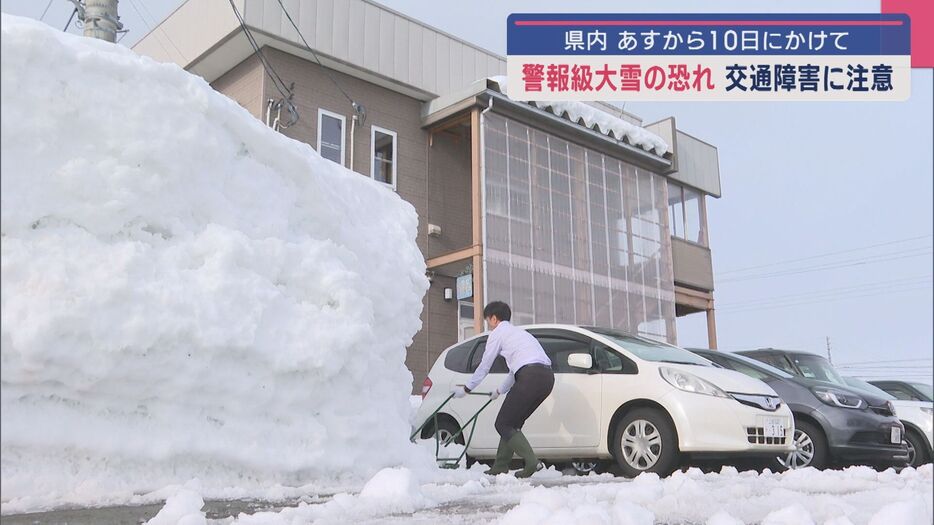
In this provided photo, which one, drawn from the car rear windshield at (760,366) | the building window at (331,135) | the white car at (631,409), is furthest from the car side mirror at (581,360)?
the building window at (331,135)

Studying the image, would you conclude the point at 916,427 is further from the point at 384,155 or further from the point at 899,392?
the point at 384,155

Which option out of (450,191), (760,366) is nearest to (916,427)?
(760,366)

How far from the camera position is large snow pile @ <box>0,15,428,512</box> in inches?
99.3

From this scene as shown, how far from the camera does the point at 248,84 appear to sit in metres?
14.1

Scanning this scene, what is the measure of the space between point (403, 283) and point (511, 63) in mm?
2923

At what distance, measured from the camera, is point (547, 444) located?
707 cm

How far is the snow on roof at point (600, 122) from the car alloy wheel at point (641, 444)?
30.7ft

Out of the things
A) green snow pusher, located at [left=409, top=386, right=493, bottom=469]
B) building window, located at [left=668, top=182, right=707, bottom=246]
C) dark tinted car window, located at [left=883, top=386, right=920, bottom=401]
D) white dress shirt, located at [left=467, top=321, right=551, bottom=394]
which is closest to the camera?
white dress shirt, located at [left=467, top=321, right=551, bottom=394]

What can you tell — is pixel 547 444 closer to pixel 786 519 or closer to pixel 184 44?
pixel 786 519

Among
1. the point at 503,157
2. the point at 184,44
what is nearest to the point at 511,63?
the point at 503,157

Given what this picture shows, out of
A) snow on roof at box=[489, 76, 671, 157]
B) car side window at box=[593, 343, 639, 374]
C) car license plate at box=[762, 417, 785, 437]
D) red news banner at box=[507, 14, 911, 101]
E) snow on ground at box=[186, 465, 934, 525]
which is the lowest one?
snow on ground at box=[186, 465, 934, 525]

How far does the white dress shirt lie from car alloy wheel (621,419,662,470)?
3.00 feet

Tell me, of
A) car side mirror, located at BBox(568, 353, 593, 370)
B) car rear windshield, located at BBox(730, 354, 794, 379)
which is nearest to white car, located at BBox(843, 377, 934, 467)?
car rear windshield, located at BBox(730, 354, 794, 379)

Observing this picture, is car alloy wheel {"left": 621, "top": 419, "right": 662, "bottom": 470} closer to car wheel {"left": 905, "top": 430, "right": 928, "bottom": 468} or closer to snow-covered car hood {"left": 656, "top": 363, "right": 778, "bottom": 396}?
snow-covered car hood {"left": 656, "top": 363, "right": 778, "bottom": 396}
